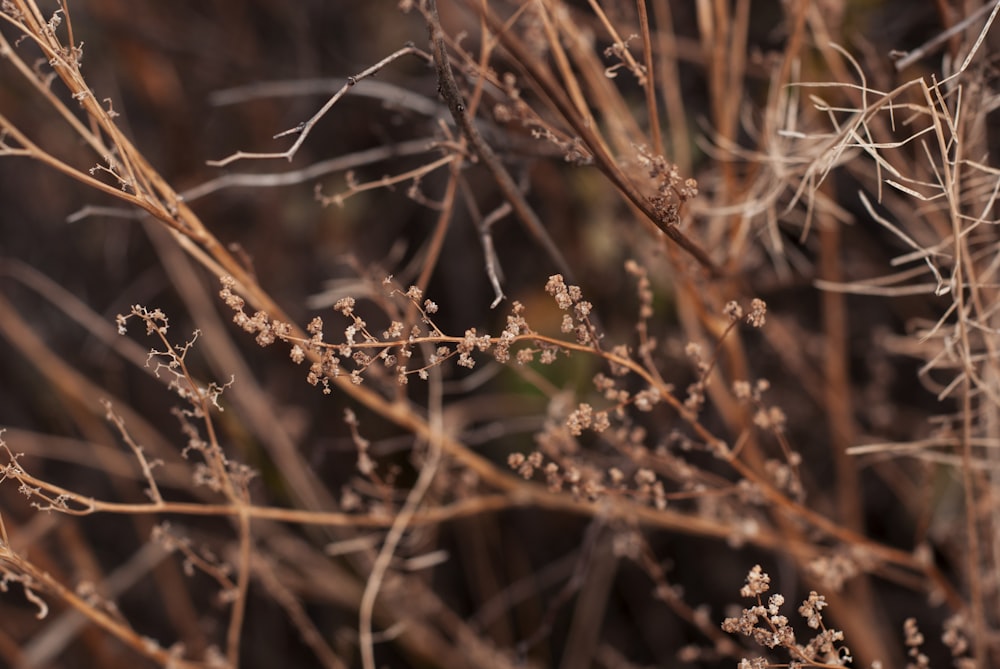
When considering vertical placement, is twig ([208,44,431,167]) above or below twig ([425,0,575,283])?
below

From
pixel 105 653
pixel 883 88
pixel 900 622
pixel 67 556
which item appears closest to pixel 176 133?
pixel 67 556

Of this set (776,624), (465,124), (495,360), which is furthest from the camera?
(495,360)

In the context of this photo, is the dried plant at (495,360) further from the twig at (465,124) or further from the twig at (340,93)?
the twig at (340,93)

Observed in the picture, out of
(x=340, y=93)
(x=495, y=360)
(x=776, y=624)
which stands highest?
(x=495, y=360)

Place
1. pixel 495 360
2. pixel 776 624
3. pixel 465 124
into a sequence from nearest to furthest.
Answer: pixel 776 624, pixel 465 124, pixel 495 360

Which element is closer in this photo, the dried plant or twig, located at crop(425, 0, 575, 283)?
twig, located at crop(425, 0, 575, 283)

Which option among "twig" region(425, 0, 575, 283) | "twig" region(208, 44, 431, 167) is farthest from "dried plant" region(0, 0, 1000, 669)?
"twig" region(208, 44, 431, 167)

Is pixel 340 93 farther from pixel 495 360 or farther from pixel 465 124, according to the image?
pixel 495 360

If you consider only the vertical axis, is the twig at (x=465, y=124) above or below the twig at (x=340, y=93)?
above

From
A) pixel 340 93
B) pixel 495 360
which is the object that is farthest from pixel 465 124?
pixel 495 360

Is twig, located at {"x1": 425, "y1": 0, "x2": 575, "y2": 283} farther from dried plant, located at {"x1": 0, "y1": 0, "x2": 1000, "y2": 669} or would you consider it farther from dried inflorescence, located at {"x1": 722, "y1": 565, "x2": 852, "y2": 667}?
dried inflorescence, located at {"x1": 722, "y1": 565, "x2": 852, "y2": 667}

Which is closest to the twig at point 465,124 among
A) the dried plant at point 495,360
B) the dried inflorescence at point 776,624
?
the dried plant at point 495,360

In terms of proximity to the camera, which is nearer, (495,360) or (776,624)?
(776,624)
